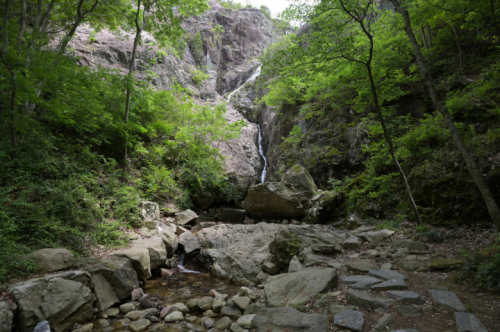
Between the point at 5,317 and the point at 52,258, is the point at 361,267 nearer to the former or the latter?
the point at 5,317

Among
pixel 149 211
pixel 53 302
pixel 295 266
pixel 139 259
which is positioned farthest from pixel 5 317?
pixel 149 211

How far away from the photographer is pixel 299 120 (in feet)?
56.3

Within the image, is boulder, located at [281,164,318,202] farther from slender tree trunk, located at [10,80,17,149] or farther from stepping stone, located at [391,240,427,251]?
slender tree trunk, located at [10,80,17,149]

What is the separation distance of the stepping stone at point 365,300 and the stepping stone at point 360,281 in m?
0.28

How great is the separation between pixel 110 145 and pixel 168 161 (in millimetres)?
4211

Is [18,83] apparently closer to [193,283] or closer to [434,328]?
[193,283]


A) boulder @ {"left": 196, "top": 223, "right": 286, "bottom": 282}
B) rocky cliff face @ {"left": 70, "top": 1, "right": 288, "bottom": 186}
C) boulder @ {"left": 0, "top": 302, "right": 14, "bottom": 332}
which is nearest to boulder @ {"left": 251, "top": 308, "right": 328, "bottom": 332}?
boulder @ {"left": 196, "top": 223, "right": 286, "bottom": 282}

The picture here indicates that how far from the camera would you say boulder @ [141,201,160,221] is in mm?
8578

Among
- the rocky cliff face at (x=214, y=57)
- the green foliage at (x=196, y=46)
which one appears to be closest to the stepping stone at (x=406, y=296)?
the rocky cliff face at (x=214, y=57)

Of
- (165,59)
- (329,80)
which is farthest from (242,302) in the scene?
(165,59)

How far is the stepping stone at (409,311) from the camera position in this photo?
9.77 feet

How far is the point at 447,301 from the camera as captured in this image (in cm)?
310

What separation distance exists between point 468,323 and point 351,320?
1.26m

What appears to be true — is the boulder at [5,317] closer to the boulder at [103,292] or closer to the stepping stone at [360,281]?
the boulder at [103,292]
